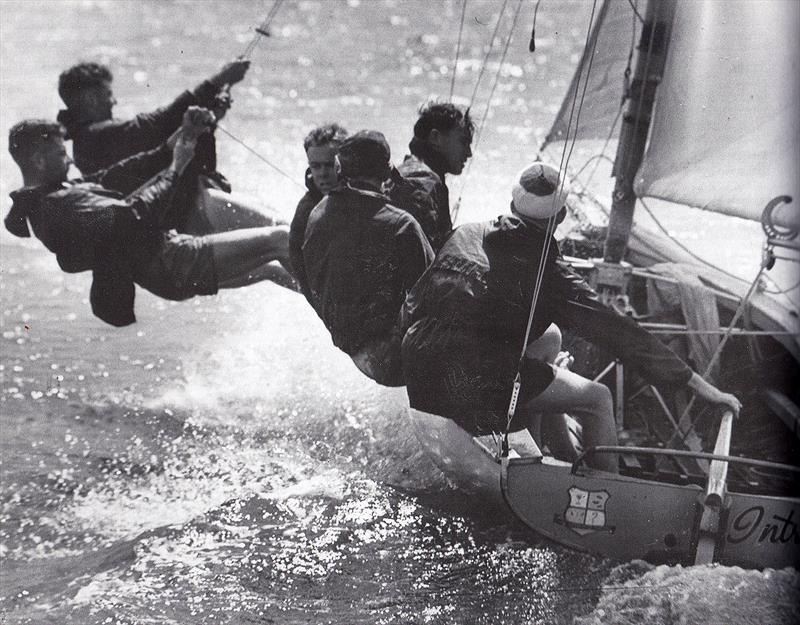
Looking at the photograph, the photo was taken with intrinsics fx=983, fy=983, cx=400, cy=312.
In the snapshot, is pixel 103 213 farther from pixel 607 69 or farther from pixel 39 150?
pixel 607 69

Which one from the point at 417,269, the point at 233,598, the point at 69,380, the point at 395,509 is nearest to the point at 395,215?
the point at 417,269

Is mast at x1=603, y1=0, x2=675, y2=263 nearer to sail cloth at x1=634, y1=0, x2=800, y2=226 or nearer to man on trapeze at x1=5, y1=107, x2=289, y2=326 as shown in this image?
sail cloth at x1=634, y1=0, x2=800, y2=226

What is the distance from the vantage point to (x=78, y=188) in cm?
472

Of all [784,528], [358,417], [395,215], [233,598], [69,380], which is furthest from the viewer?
[69,380]

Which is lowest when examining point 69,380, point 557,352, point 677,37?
point 69,380

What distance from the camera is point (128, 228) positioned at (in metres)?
4.76

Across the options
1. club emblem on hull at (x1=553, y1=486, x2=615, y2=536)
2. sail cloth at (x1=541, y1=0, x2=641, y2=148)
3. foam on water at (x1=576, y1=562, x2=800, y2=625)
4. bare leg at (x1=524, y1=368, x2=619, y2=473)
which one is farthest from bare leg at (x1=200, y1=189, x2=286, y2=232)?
foam on water at (x1=576, y1=562, x2=800, y2=625)

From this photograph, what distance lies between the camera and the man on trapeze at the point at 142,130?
17.3 feet

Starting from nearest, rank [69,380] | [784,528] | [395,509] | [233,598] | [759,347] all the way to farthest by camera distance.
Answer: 1. [784,528]
2. [233,598]
3. [395,509]
4. [759,347]
5. [69,380]

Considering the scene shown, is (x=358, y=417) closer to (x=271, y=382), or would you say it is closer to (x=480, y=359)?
(x=271, y=382)

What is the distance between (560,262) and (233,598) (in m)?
1.81

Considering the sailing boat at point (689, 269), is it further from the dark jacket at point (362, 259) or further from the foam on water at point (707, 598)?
the dark jacket at point (362, 259)

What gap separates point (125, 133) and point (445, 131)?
184 cm

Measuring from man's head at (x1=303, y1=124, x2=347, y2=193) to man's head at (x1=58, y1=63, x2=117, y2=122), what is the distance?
1514 millimetres
